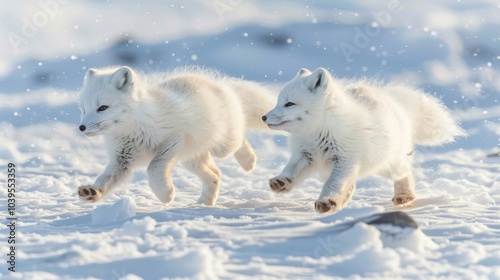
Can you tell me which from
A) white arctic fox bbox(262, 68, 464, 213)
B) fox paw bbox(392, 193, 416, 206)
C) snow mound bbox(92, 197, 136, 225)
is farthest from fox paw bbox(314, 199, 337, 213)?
fox paw bbox(392, 193, 416, 206)

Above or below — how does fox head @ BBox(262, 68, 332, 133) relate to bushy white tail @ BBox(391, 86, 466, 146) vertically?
below

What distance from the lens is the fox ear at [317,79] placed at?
206 inches

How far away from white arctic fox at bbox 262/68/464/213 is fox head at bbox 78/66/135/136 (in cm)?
102

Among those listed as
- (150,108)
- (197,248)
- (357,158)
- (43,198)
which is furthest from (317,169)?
(43,198)

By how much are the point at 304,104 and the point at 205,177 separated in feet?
4.23

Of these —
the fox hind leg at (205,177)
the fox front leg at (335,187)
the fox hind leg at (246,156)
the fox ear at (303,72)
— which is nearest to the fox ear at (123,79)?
the fox hind leg at (205,177)

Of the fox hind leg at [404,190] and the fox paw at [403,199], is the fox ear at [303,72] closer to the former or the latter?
the fox hind leg at [404,190]

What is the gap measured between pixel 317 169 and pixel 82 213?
1770mm

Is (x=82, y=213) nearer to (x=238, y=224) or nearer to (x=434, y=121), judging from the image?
(x=238, y=224)

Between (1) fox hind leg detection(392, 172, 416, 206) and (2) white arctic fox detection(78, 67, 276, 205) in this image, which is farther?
(1) fox hind leg detection(392, 172, 416, 206)

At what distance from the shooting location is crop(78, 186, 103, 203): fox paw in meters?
5.24

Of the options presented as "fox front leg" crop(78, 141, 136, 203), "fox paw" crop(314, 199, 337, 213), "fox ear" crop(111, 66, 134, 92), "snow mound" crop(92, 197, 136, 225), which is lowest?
"fox paw" crop(314, 199, 337, 213)

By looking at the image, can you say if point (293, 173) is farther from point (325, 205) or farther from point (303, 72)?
point (303, 72)

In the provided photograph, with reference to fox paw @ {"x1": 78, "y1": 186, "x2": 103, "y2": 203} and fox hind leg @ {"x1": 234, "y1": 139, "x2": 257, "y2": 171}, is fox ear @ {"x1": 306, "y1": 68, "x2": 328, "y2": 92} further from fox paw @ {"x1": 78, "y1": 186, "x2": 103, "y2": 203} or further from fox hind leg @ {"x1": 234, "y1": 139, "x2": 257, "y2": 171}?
fox paw @ {"x1": 78, "y1": 186, "x2": 103, "y2": 203}
